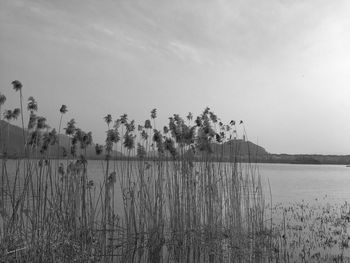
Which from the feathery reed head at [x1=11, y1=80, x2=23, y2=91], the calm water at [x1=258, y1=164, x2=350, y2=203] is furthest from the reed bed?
the calm water at [x1=258, y1=164, x2=350, y2=203]

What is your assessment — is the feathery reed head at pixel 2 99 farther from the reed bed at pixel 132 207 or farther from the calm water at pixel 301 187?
the calm water at pixel 301 187

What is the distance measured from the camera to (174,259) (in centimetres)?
671

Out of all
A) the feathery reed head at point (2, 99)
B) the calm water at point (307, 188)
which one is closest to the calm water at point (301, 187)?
the calm water at point (307, 188)

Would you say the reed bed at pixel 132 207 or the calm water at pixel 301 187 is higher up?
the reed bed at pixel 132 207

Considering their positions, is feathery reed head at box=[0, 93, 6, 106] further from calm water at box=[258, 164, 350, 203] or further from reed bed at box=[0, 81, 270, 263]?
calm water at box=[258, 164, 350, 203]

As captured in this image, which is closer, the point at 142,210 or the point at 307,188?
the point at 142,210

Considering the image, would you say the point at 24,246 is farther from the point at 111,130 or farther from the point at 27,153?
the point at 111,130

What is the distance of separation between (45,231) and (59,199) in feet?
3.10

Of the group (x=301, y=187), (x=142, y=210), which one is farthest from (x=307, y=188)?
(x=142, y=210)

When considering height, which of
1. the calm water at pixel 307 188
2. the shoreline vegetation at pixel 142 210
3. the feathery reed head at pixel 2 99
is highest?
the feathery reed head at pixel 2 99

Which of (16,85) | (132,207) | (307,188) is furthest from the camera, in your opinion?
(307,188)

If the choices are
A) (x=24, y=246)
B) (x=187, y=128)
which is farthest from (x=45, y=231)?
(x=187, y=128)

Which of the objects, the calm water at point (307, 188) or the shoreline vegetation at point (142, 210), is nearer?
the shoreline vegetation at point (142, 210)

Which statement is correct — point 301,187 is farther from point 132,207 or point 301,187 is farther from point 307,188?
point 132,207
